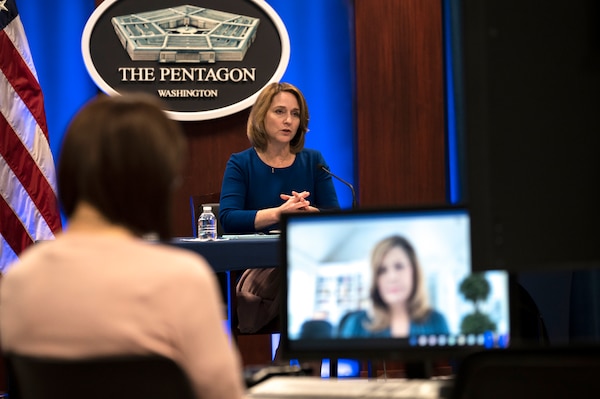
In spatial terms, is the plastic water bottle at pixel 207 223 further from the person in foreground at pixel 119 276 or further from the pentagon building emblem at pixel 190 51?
the person in foreground at pixel 119 276

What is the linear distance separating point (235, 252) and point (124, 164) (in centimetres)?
246

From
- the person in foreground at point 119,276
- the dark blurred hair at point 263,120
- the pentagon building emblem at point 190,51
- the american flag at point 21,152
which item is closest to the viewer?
the person in foreground at point 119,276

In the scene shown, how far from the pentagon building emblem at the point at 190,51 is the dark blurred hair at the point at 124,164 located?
444 centimetres

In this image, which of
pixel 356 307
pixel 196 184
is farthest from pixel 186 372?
pixel 196 184

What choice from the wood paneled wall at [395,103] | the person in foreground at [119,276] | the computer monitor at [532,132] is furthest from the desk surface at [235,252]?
the computer monitor at [532,132]

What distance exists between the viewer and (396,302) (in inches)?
74.1

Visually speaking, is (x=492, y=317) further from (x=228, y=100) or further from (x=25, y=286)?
(x=228, y=100)

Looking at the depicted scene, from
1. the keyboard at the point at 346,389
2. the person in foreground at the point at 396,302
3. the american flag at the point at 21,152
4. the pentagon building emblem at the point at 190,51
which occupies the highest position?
the pentagon building emblem at the point at 190,51

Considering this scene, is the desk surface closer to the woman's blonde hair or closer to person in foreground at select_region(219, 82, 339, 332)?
person in foreground at select_region(219, 82, 339, 332)

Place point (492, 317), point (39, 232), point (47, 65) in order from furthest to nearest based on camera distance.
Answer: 1. point (47, 65)
2. point (39, 232)
3. point (492, 317)

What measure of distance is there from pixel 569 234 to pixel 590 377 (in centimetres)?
21

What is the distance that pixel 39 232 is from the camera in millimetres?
5113

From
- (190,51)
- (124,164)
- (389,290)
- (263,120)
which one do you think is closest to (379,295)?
(389,290)

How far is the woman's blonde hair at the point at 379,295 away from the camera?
1.87 meters
